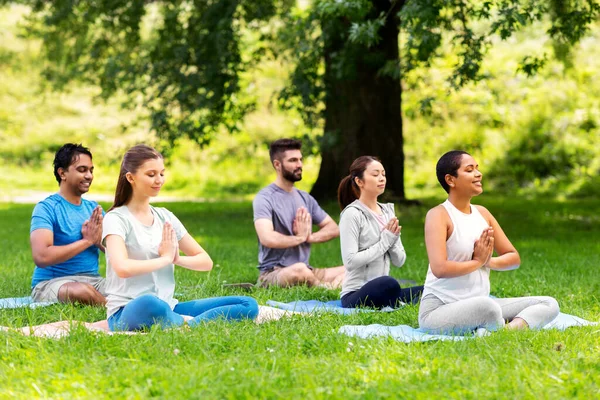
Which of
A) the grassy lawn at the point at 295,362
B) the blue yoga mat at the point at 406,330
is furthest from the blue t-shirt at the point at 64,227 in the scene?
the blue yoga mat at the point at 406,330

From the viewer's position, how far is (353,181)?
6.89 m

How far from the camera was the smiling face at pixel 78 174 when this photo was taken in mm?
6555

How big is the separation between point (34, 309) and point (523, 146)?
17.7m

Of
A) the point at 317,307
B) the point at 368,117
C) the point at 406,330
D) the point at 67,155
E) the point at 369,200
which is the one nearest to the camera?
the point at 406,330

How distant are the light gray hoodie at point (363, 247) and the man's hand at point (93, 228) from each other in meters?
1.81

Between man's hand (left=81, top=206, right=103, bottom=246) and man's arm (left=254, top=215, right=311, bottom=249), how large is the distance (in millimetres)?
1551

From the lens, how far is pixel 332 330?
5266mm

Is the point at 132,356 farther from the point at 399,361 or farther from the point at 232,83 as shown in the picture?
the point at 232,83

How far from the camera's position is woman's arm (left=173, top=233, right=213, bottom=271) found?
5285mm

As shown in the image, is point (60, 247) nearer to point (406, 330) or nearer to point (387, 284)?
point (387, 284)

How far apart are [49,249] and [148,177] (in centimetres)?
159

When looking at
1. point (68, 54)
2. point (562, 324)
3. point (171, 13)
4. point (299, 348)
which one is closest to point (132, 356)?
point (299, 348)

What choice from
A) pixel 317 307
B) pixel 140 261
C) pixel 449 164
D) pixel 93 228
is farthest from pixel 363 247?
pixel 140 261

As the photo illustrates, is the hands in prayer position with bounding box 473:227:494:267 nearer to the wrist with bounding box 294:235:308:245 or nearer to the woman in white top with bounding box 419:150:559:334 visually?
the woman in white top with bounding box 419:150:559:334
